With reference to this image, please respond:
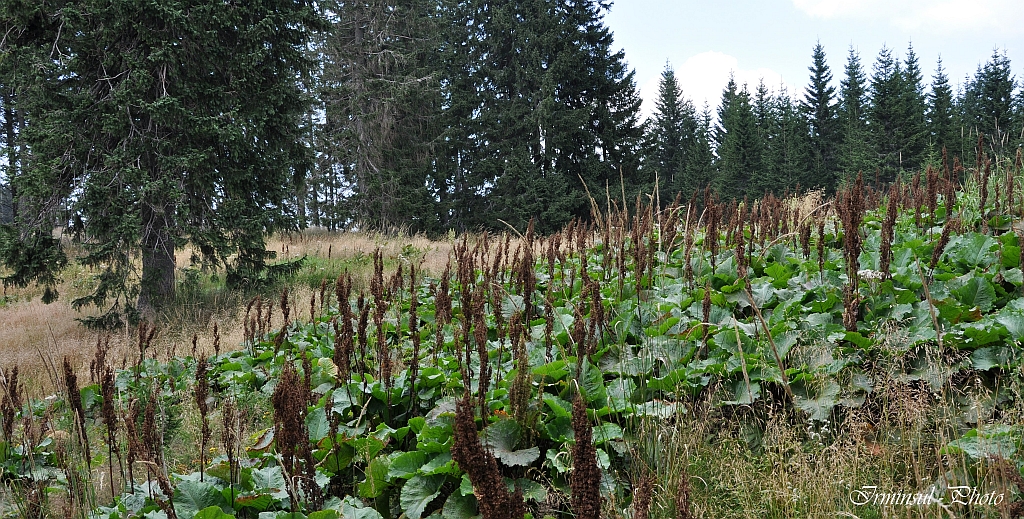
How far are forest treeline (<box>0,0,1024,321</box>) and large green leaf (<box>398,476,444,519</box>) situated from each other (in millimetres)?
1845

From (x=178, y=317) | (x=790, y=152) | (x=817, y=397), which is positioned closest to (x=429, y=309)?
(x=817, y=397)

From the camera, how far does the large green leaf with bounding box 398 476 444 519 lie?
2094 mm

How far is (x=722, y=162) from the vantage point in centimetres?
4366

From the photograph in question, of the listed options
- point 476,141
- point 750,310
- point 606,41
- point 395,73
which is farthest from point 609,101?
Result: point 750,310

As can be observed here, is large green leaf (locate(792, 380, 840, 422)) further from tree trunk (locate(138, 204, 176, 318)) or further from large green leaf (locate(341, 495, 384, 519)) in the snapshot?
tree trunk (locate(138, 204, 176, 318))

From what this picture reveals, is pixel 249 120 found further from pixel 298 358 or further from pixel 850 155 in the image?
pixel 850 155

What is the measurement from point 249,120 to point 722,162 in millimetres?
40588

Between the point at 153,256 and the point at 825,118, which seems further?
the point at 825,118

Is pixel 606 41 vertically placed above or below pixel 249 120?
above

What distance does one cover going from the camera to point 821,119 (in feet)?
150

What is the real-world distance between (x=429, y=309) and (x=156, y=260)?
20.6 feet

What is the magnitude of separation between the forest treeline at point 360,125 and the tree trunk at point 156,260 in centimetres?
4

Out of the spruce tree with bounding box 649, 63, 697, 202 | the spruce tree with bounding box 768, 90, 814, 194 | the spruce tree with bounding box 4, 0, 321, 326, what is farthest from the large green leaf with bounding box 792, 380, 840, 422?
the spruce tree with bounding box 649, 63, 697, 202

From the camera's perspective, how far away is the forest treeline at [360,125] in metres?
8.24
